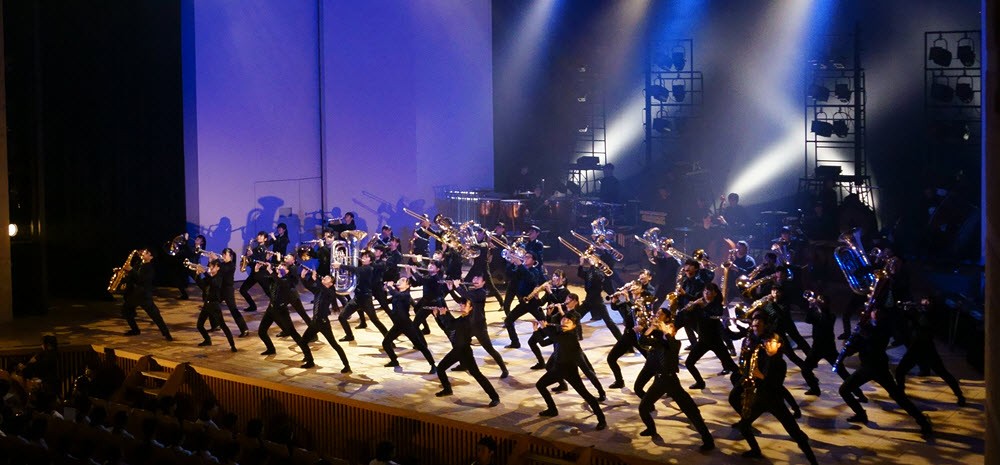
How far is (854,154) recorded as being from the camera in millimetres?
18766

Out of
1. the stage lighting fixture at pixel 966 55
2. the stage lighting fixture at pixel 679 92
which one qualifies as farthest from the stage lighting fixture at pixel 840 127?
the stage lighting fixture at pixel 679 92

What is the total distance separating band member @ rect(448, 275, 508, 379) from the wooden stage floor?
419 mm

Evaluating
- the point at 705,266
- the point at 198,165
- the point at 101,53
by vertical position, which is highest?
the point at 101,53

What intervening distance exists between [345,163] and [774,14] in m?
8.14

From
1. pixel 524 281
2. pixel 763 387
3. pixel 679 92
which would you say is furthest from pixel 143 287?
pixel 679 92

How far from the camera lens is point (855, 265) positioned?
13.9 meters

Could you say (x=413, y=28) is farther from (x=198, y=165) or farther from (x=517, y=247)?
(x=517, y=247)

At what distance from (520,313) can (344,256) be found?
389 cm

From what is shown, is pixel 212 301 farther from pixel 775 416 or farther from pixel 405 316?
pixel 775 416

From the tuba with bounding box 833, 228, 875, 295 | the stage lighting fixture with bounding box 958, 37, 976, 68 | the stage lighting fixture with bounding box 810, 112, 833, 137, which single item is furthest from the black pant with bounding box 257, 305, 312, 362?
the stage lighting fixture with bounding box 958, 37, 976, 68

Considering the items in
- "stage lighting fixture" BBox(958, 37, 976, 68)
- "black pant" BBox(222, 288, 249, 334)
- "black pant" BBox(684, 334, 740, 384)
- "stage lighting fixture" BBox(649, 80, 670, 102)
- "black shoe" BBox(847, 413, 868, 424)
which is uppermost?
"stage lighting fixture" BBox(958, 37, 976, 68)

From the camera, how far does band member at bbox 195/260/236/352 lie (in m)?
14.7

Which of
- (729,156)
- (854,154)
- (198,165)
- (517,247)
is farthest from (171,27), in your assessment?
(854,154)

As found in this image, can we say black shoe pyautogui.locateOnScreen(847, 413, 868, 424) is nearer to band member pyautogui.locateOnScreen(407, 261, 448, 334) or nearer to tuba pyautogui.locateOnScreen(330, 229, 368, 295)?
band member pyautogui.locateOnScreen(407, 261, 448, 334)
